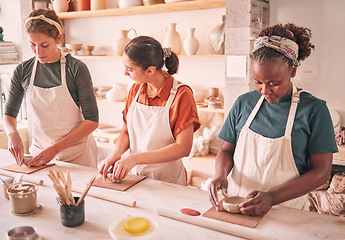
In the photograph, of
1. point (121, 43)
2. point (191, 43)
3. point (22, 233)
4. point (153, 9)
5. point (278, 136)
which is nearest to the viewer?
point (22, 233)

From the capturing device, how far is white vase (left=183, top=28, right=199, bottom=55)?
11.7ft

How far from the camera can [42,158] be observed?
6.73 feet

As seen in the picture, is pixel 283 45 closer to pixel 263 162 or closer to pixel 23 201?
pixel 263 162

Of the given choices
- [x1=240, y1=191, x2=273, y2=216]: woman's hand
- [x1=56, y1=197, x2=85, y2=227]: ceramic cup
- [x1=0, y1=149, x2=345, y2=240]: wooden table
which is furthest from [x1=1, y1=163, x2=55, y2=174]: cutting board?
[x1=240, y1=191, x2=273, y2=216]: woman's hand

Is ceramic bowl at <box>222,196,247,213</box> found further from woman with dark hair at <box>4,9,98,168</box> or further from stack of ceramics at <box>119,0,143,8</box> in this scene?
stack of ceramics at <box>119,0,143,8</box>

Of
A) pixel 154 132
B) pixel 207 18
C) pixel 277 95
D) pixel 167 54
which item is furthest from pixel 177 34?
pixel 277 95

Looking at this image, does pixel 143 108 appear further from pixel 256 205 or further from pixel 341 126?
pixel 341 126

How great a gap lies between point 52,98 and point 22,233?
1214 mm

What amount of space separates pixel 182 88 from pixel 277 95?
0.62 meters

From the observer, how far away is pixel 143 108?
2.04m

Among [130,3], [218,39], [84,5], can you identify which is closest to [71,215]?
[218,39]

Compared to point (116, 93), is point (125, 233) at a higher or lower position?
Result: lower

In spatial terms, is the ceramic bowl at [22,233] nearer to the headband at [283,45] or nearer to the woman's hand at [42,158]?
the woman's hand at [42,158]

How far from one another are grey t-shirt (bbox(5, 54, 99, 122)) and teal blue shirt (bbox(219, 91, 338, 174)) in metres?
0.99
